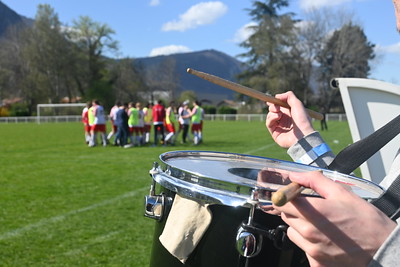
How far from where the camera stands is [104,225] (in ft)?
17.2

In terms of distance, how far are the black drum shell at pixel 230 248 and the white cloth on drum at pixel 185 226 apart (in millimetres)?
19

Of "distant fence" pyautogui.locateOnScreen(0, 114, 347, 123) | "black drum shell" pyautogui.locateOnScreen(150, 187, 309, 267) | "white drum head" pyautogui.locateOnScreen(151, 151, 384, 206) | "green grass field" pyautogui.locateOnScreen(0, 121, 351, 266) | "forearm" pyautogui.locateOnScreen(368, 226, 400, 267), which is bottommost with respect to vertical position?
"distant fence" pyautogui.locateOnScreen(0, 114, 347, 123)

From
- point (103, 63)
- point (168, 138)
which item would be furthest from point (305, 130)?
point (103, 63)

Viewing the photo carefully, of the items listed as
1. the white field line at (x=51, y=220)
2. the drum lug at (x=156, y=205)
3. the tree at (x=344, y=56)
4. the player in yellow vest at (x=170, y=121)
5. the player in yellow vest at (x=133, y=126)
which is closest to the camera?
the drum lug at (x=156, y=205)

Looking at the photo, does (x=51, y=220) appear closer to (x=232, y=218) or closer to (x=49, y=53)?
(x=232, y=218)

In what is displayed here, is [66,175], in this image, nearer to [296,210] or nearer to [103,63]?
[296,210]

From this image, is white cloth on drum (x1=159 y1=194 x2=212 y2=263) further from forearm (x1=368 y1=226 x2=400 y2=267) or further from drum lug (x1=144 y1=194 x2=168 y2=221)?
forearm (x1=368 y1=226 x2=400 y2=267)

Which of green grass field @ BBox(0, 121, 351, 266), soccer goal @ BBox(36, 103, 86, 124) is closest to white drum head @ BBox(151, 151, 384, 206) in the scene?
green grass field @ BBox(0, 121, 351, 266)

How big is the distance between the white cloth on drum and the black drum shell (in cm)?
2

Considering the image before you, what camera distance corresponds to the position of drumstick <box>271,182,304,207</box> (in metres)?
0.91

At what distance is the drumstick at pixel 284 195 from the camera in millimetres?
906

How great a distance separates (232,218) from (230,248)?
0.30 ft

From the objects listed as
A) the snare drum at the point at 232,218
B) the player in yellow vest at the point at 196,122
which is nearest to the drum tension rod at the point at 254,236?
the snare drum at the point at 232,218

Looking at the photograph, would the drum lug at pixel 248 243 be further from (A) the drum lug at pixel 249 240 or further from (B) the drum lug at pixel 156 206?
(B) the drum lug at pixel 156 206
